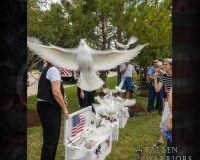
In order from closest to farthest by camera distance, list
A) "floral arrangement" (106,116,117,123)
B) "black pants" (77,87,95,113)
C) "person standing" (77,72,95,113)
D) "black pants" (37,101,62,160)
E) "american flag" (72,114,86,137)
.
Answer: "black pants" (37,101,62,160), "american flag" (72,114,86,137), "floral arrangement" (106,116,117,123), "person standing" (77,72,95,113), "black pants" (77,87,95,113)

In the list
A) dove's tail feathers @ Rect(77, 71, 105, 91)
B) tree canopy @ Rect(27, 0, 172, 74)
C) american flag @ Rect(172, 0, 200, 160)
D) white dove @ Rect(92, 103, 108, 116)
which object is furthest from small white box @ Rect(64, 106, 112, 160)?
american flag @ Rect(172, 0, 200, 160)

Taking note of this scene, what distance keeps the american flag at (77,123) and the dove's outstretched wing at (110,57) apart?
79 centimetres

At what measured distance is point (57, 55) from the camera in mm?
2211

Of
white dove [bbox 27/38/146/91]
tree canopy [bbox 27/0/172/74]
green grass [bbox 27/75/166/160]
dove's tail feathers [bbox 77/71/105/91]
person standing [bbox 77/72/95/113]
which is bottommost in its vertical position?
green grass [bbox 27/75/166/160]

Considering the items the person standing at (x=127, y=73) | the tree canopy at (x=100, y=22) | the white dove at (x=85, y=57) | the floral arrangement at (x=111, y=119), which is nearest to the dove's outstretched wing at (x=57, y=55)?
the white dove at (x=85, y=57)

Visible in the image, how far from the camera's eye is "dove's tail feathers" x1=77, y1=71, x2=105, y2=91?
242 cm

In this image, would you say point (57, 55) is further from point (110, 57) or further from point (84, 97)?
point (84, 97)

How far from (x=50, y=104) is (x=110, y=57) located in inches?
27.7

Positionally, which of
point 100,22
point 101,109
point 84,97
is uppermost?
point 100,22

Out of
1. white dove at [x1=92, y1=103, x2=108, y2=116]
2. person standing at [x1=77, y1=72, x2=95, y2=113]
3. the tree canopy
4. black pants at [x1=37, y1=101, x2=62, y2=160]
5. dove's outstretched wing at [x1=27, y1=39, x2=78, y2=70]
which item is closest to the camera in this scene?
dove's outstretched wing at [x1=27, y1=39, x2=78, y2=70]

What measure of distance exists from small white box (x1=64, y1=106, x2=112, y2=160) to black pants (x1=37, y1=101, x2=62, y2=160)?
25 cm

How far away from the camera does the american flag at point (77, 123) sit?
115 inches

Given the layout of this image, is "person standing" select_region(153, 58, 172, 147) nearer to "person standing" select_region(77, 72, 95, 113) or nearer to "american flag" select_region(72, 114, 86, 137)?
"american flag" select_region(72, 114, 86, 137)

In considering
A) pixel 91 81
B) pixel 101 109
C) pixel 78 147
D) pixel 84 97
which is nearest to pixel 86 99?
pixel 84 97
